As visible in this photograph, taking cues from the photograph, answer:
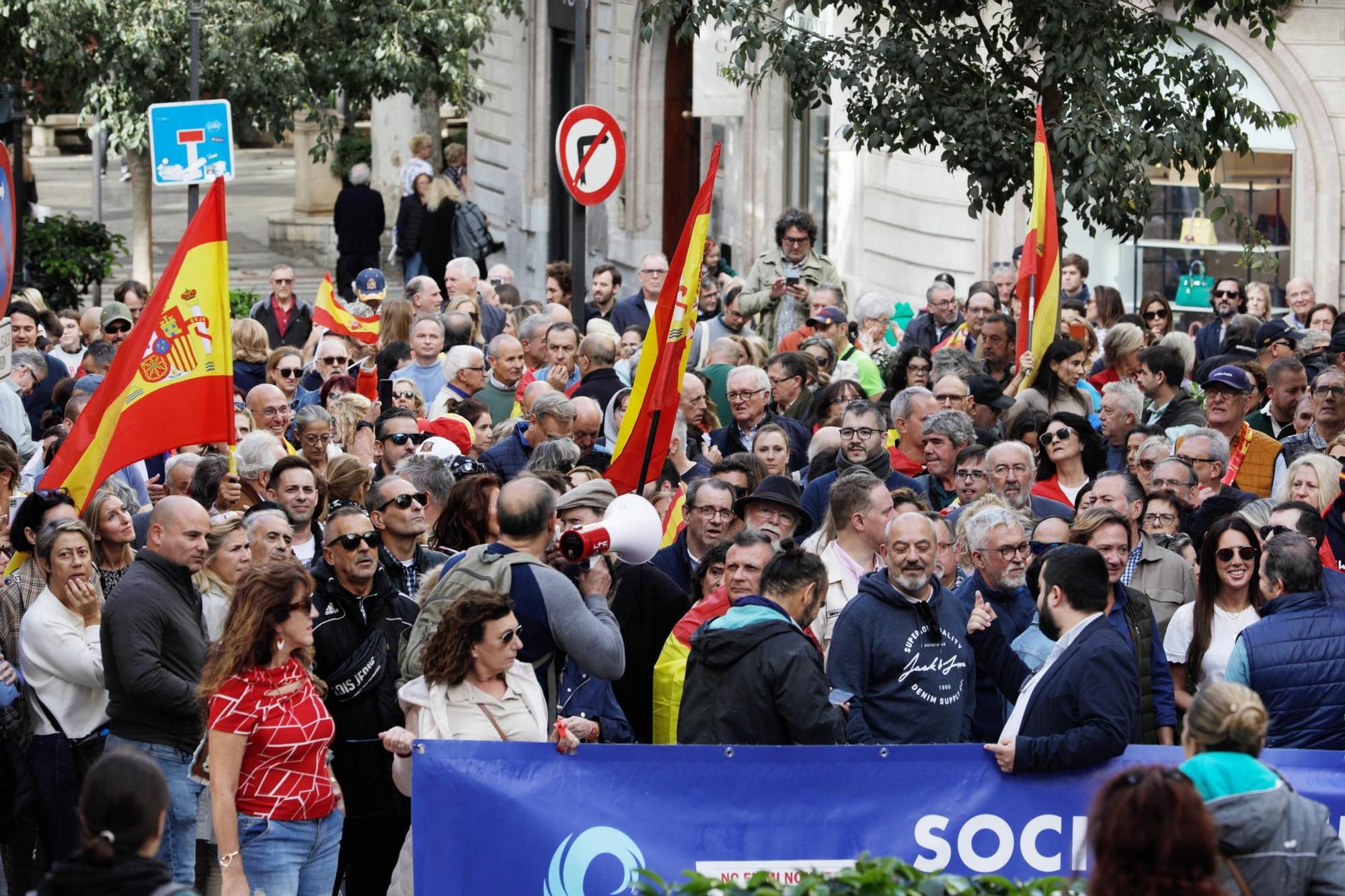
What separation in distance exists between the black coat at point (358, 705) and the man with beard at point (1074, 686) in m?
2.07

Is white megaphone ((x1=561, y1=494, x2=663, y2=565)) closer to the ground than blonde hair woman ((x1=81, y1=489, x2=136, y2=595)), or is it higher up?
higher up

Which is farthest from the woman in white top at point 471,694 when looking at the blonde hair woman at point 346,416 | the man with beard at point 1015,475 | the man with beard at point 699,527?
the blonde hair woman at point 346,416

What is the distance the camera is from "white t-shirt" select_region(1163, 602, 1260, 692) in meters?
8.04

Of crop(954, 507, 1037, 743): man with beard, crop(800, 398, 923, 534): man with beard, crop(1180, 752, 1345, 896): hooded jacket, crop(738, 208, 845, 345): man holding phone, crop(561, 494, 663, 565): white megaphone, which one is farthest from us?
crop(738, 208, 845, 345): man holding phone

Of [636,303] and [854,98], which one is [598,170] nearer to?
[636,303]

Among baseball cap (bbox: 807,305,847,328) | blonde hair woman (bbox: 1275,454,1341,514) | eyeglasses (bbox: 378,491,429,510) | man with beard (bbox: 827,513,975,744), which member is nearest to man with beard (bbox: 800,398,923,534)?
blonde hair woman (bbox: 1275,454,1341,514)

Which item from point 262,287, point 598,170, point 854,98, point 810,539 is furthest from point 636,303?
point 262,287

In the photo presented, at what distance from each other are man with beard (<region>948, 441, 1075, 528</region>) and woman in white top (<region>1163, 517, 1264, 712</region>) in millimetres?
1325

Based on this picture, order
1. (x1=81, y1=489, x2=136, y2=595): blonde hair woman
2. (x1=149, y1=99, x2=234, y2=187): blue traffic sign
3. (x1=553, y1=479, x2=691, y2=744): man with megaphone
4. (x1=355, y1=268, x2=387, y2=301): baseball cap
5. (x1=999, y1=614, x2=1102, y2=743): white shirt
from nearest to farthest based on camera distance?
(x1=999, y1=614, x2=1102, y2=743): white shirt → (x1=553, y1=479, x2=691, y2=744): man with megaphone → (x1=81, y1=489, x2=136, y2=595): blonde hair woman → (x1=149, y1=99, x2=234, y2=187): blue traffic sign → (x1=355, y1=268, x2=387, y2=301): baseball cap

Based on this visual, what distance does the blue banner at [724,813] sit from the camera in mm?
6684

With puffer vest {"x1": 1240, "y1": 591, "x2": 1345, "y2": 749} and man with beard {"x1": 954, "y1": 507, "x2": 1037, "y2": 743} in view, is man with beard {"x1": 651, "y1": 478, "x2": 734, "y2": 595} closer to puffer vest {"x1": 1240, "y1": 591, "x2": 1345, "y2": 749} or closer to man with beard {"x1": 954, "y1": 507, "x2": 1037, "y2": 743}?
man with beard {"x1": 954, "y1": 507, "x2": 1037, "y2": 743}

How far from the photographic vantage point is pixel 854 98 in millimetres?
13789

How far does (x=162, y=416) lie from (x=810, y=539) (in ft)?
9.47

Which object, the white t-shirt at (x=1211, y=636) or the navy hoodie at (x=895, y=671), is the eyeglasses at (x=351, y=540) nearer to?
the navy hoodie at (x=895, y=671)
